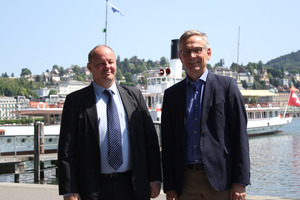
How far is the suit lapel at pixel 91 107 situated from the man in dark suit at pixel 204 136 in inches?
23.4

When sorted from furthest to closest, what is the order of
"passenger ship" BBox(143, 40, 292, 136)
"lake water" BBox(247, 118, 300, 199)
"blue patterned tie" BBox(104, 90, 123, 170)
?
"passenger ship" BBox(143, 40, 292, 136) < "lake water" BBox(247, 118, 300, 199) < "blue patterned tie" BBox(104, 90, 123, 170)

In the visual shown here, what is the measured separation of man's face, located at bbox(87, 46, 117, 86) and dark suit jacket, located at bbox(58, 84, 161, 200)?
0.50 ft

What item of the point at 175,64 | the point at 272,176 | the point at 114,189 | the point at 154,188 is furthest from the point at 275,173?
the point at 114,189

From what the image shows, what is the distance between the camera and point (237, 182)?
312 cm

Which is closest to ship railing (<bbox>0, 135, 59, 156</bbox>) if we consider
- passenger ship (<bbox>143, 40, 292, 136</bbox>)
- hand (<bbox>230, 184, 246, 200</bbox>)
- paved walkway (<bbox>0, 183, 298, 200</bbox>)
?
passenger ship (<bbox>143, 40, 292, 136</bbox>)

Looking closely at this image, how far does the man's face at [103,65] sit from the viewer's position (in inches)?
136

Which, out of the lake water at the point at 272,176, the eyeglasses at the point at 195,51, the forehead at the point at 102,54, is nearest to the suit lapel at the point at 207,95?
the eyeglasses at the point at 195,51

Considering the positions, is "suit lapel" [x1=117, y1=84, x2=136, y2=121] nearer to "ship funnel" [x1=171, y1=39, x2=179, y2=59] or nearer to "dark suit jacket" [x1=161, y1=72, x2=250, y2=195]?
"dark suit jacket" [x1=161, y1=72, x2=250, y2=195]

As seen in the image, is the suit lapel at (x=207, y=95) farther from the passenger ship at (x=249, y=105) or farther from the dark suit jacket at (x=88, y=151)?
the passenger ship at (x=249, y=105)

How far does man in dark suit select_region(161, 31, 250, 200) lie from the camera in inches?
125

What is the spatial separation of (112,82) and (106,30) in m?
22.9

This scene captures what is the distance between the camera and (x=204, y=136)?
3.21 m

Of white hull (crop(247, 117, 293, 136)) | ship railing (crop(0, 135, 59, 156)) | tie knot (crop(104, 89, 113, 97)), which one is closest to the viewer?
tie knot (crop(104, 89, 113, 97))

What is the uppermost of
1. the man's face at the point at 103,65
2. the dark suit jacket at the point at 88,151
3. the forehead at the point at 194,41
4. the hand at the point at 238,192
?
the forehead at the point at 194,41
